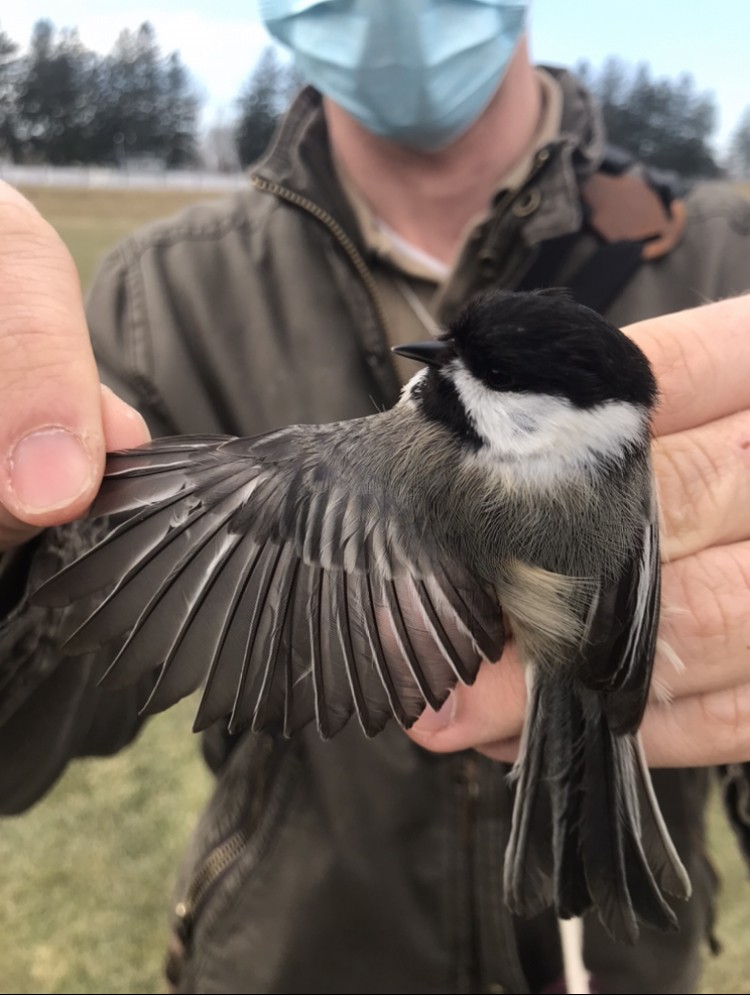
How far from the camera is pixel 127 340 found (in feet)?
4.11

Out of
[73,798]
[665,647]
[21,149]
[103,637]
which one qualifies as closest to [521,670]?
[665,647]

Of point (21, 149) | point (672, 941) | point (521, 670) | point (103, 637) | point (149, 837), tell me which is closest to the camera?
point (103, 637)

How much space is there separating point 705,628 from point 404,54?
0.98 metres

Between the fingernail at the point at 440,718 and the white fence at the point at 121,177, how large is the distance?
105 centimetres

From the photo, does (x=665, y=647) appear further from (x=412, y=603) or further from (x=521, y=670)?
(x=412, y=603)

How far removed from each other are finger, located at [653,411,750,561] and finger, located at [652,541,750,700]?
0.10 ft

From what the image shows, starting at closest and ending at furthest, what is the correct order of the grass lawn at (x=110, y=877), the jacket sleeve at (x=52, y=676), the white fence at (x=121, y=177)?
1. the jacket sleeve at (x=52, y=676)
2. the white fence at (x=121, y=177)
3. the grass lawn at (x=110, y=877)

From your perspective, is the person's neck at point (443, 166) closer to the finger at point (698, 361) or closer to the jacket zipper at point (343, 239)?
the jacket zipper at point (343, 239)

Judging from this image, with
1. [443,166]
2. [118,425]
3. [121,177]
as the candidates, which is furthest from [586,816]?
[121,177]

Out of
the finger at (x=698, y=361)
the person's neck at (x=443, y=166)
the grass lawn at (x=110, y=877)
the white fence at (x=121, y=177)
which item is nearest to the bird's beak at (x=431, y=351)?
the finger at (x=698, y=361)

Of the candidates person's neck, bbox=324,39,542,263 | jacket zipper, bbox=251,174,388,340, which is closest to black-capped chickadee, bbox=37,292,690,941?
jacket zipper, bbox=251,174,388,340

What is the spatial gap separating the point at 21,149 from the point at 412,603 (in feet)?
3.91

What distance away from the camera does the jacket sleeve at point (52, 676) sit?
30.6 inches

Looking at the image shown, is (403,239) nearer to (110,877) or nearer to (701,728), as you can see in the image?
(701,728)
